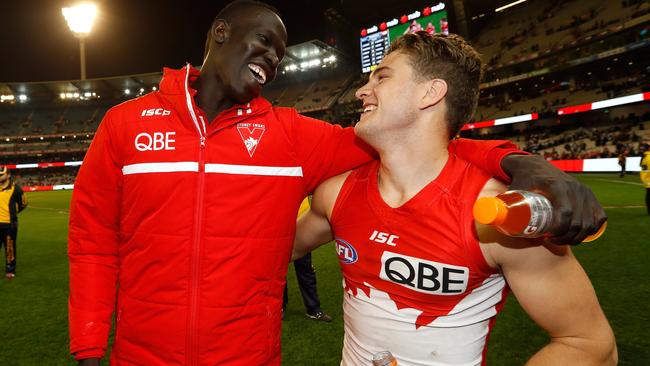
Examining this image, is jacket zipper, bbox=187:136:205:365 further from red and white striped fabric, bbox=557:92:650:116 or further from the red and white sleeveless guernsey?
red and white striped fabric, bbox=557:92:650:116

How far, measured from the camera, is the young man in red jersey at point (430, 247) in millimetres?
1366

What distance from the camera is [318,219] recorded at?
2.12m

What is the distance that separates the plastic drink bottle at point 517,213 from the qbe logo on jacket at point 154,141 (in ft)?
4.37

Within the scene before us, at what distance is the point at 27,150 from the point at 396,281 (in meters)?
66.8

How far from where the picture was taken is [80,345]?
64.6 inches

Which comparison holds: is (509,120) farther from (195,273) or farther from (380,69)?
(195,273)

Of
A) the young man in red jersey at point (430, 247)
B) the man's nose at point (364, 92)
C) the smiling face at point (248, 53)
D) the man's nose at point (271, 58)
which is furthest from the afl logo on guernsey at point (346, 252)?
the man's nose at point (271, 58)

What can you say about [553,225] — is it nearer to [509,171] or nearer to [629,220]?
[509,171]

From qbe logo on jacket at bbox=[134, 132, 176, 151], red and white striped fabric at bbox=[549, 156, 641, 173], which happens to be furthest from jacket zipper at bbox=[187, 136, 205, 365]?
red and white striped fabric at bbox=[549, 156, 641, 173]

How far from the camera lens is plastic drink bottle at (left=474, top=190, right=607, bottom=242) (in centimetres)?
95

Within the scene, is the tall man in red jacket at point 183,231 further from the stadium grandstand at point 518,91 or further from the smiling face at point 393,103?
the stadium grandstand at point 518,91

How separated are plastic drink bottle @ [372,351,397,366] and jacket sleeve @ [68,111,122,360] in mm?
1163

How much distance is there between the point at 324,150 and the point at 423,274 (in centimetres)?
79

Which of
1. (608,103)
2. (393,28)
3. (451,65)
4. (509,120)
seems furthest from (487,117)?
(451,65)
